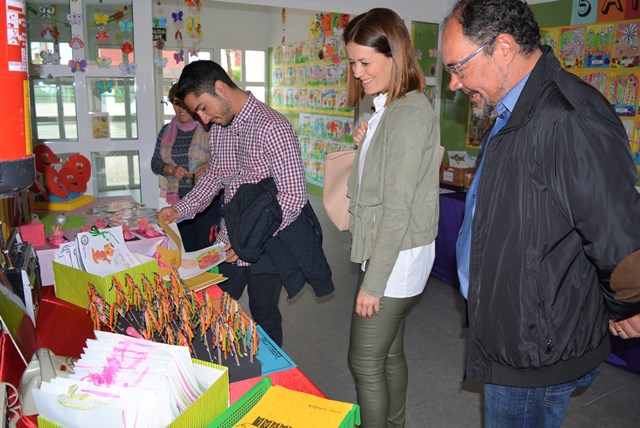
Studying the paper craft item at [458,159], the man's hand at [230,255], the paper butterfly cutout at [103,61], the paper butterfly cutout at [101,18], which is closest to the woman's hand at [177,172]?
the paper butterfly cutout at [103,61]

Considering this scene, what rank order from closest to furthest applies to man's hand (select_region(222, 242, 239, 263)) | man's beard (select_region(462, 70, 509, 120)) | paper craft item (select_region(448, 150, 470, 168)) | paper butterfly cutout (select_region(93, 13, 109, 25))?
man's beard (select_region(462, 70, 509, 120)), man's hand (select_region(222, 242, 239, 263)), paper butterfly cutout (select_region(93, 13, 109, 25)), paper craft item (select_region(448, 150, 470, 168))

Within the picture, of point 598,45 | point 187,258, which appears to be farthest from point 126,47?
point 598,45

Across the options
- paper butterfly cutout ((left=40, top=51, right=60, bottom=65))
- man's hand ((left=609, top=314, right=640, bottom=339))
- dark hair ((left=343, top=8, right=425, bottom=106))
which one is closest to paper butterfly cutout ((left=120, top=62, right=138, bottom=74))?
paper butterfly cutout ((left=40, top=51, right=60, bottom=65))

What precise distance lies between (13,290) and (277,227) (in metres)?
0.96

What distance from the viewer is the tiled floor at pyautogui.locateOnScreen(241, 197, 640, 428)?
252 centimetres

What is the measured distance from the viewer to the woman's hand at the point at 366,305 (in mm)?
1674

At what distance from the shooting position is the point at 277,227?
2.06 metres

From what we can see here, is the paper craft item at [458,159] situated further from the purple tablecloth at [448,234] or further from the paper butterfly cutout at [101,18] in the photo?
the paper butterfly cutout at [101,18]

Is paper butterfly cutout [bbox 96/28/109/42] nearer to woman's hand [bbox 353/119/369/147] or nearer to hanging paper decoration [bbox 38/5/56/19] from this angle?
hanging paper decoration [bbox 38/5/56/19]

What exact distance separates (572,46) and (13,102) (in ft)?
13.1

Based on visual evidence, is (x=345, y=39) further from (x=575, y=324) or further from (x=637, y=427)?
(x=637, y=427)

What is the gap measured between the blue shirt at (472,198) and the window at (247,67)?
→ 25.6 feet

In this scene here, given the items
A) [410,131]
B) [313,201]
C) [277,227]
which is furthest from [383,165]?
[313,201]

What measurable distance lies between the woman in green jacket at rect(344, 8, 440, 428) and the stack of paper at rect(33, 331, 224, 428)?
2.57 feet
